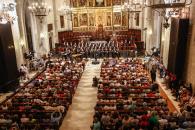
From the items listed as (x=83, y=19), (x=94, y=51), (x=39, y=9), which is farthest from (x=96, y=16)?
(x=39, y=9)

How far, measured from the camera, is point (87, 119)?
534 inches

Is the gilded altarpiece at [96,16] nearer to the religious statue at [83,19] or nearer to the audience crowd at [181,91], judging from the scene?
the religious statue at [83,19]

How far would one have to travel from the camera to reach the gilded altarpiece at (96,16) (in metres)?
35.8

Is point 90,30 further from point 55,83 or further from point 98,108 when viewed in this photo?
point 98,108

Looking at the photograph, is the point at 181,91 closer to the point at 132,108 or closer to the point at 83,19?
the point at 132,108

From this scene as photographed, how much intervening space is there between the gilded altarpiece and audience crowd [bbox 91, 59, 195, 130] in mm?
18158

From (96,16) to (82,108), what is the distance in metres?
23.6

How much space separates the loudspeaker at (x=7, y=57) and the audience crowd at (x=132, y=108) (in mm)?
7338

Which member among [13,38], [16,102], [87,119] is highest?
[13,38]

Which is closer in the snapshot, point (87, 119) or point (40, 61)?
point (87, 119)

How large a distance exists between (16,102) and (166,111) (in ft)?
28.1

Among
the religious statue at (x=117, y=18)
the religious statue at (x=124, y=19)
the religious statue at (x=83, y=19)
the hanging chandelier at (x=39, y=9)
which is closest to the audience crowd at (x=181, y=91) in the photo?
the hanging chandelier at (x=39, y=9)

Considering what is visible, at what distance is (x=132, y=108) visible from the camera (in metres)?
12.5

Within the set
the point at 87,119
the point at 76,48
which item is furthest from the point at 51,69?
the point at 87,119
